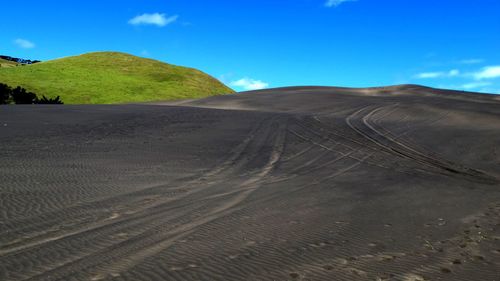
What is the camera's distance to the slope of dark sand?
162 inches

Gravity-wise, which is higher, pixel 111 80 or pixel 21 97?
pixel 111 80

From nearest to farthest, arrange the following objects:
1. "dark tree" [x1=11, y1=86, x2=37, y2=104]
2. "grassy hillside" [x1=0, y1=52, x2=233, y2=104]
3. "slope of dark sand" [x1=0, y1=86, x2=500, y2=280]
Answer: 1. "slope of dark sand" [x1=0, y1=86, x2=500, y2=280]
2. "dark tree" [x1=11, y1=86, x2=37, y2=104]
3. "grassy hillside" [x1=0, y1=52, x2=233, y2=104]

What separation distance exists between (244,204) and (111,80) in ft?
178

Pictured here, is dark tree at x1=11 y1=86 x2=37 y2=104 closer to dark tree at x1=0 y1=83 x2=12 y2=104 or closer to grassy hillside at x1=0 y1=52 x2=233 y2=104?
dark tree at x1=0 y1=83 x2=12 y2=104

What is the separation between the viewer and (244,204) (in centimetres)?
641

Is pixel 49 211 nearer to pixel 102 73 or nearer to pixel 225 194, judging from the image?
pixel 225 194

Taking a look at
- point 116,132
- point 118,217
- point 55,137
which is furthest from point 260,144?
point 118,217

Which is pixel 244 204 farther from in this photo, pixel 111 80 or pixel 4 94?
pixel 111 80

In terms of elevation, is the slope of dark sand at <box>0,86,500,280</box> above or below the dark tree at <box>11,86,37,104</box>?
below

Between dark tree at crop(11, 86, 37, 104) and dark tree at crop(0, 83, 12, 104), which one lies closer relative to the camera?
dark tree at crop(11, 86, 37, 104)

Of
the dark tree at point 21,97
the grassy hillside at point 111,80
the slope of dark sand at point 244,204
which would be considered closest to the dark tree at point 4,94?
the dark tree at point 21,97

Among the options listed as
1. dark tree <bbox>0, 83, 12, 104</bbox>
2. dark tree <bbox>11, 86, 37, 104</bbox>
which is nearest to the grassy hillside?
dark tree <bbox>0, 83, 12, 104</bbox>

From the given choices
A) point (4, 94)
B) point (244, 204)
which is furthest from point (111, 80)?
point (244, 204)

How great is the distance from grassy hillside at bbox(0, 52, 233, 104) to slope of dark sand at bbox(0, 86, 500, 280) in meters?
35.4
